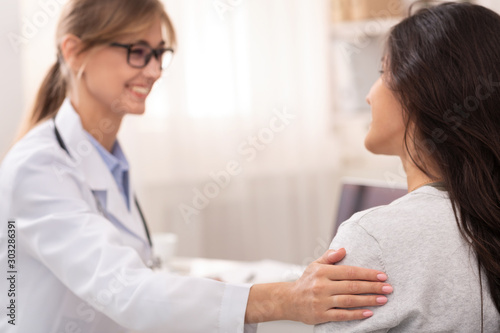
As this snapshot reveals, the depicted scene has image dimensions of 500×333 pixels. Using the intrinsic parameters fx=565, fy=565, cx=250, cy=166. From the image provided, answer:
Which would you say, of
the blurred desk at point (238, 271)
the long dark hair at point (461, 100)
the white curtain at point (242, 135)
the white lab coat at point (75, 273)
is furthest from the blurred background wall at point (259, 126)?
the long dark hair at point (461, 100)

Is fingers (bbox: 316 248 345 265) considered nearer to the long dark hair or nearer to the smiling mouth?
the long dark hair

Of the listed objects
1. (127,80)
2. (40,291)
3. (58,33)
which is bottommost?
(40,291)

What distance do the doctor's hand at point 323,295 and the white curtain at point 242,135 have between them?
1998mm

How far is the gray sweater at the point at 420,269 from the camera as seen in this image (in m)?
0.88

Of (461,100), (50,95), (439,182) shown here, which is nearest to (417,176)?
(439,182)

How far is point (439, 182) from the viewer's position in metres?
1.00

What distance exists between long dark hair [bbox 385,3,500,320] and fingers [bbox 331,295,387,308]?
0.63 feet

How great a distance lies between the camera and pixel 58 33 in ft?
4.93

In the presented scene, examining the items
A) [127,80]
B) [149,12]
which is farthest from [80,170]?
[149,12]

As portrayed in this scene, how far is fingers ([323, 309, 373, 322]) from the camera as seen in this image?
2.97 ft

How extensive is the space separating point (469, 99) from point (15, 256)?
0.98 meters

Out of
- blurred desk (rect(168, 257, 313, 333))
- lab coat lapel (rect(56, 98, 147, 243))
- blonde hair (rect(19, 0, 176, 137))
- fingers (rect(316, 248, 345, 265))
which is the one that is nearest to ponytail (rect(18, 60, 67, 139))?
blonde hair (rect(19, 0, 176, 137))

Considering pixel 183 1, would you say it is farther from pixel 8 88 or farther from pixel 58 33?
pixel 58 33

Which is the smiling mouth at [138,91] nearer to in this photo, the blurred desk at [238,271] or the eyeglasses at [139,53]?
the eyeglasses at [139,53]
